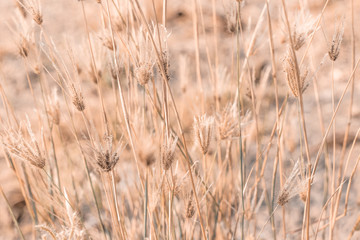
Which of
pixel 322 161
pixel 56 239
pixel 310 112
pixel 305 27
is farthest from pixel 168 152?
pixel 310 112

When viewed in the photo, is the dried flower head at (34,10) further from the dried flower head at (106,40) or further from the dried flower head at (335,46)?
the dried flower head at (335,46)

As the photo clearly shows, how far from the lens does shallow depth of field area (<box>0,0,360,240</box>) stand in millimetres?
539

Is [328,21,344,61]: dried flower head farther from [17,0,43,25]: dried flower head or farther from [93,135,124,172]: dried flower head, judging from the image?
[17,0,43,25]: dried flower head

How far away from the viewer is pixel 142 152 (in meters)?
0.42

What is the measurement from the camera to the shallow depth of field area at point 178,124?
0.54 meters

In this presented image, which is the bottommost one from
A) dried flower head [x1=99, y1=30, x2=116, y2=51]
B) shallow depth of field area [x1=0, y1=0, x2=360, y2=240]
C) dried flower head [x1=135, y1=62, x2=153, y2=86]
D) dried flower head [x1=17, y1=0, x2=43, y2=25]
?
shallow depth of field area [x1=0, y1=0, x2=360, y2=240]

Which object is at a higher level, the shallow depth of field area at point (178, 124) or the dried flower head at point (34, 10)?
the dried flower head at point (34, 10)

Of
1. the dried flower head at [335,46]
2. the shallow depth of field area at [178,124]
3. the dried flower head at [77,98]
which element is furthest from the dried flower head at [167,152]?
the dried flower head at [335,46]

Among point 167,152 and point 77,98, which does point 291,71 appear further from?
point 77,98

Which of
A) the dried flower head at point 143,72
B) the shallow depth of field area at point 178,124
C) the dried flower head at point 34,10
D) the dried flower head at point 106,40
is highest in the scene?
the dried flower head at point 34,10

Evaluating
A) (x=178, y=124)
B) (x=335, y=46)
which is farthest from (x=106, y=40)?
(x=335, y=46)

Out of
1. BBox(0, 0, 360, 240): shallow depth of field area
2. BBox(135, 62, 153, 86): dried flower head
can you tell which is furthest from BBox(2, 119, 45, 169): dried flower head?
BBox(135, 62, 153, 86): dried flower head

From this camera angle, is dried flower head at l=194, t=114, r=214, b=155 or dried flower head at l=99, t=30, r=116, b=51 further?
dried flower head at l=99, t=30, r=116, b=51

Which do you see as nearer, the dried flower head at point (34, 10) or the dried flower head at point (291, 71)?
the dried flower head at point (291, 71)
